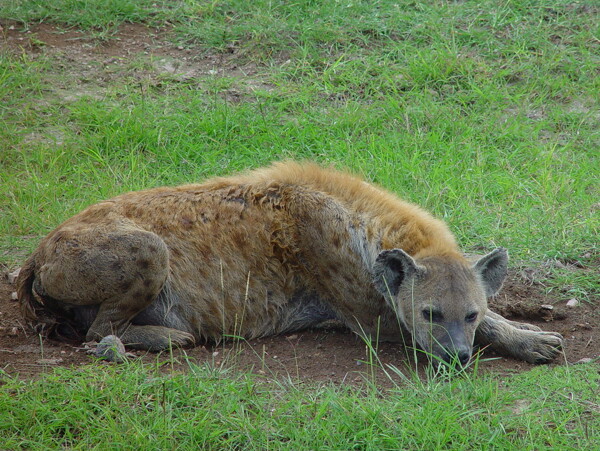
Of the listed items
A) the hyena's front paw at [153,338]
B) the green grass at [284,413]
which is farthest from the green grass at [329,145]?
the hyena's front paw at [153,338]

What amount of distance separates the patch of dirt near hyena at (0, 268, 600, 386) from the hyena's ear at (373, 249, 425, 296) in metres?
0.33

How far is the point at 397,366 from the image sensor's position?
4.04 metres

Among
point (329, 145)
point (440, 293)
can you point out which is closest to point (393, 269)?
point (440, 293)

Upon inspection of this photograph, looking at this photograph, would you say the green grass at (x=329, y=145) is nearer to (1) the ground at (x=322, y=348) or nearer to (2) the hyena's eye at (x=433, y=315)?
(1) the ground at (x=322, y=348)

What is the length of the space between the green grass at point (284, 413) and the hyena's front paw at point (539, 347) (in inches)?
14.2

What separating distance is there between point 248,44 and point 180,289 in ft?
12.2

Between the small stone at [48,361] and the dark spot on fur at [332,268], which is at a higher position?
the dark spot on fur at [332,268]

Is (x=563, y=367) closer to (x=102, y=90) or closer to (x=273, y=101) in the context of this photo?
(x=273, y=101)

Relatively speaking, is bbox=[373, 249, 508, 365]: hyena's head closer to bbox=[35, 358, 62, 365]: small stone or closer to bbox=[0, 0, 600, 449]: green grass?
bbox=[0, 0, 600, 449]: green grass

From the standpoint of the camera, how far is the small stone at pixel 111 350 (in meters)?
3.94

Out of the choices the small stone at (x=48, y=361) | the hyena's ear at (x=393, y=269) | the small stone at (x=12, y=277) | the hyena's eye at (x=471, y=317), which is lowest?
the small stone at (x=12, y=277)

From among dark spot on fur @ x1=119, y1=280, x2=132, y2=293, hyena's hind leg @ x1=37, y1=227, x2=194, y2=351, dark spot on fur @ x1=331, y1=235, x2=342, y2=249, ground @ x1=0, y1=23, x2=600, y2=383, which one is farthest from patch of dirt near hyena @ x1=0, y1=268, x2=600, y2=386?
dark spot on fur @ x1=331, y1=235, x2=342, y2=249

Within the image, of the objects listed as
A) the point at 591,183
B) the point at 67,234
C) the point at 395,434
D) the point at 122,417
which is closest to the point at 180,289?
the point at 67,234

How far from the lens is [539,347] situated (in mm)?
4082
